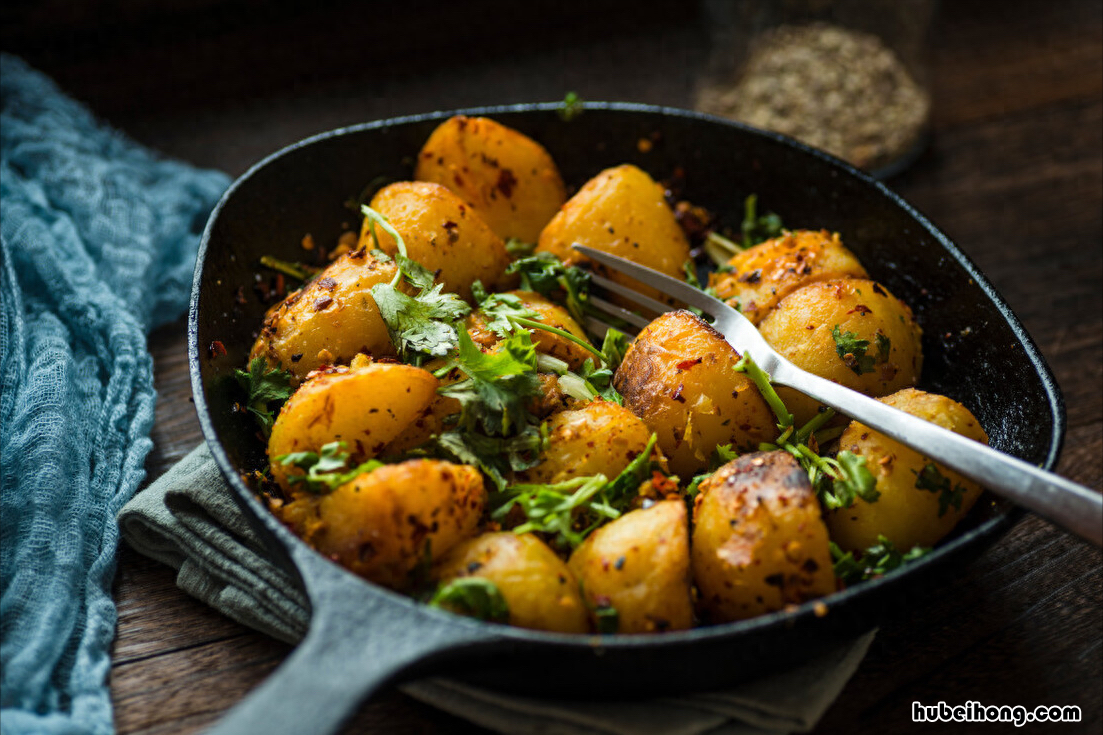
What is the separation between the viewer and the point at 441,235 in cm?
178

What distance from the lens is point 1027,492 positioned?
1.23 m

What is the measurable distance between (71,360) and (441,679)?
41.8 inches

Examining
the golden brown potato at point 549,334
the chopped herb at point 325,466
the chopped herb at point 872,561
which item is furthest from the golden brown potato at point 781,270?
the chopped herb at point 325,466

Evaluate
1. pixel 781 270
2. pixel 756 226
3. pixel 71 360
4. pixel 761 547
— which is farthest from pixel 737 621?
pixel 71 360

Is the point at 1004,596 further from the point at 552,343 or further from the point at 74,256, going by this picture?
the point at 74,256

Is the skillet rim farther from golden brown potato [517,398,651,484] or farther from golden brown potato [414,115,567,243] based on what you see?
golden brown potato [414,115,567,243]

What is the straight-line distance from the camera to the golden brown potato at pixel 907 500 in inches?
55.2

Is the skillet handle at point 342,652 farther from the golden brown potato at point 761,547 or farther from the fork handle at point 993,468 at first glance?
the fork handle at point 993,468

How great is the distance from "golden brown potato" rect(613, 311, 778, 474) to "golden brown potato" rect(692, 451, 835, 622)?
0.70 ft

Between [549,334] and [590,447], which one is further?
[549,334]

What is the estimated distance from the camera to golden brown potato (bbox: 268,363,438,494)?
4.62 ft

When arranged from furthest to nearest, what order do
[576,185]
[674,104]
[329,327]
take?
1. [674,104]
2. [576,185]
3. [329,327]

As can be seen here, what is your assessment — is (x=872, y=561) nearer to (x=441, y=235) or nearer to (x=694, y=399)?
(x=694, y=399)

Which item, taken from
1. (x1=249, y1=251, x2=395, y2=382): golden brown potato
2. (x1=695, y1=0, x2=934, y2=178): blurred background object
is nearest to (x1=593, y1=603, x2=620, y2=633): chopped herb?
(x1=249, y1=251, x2=395, y2=382): golden brown potato
